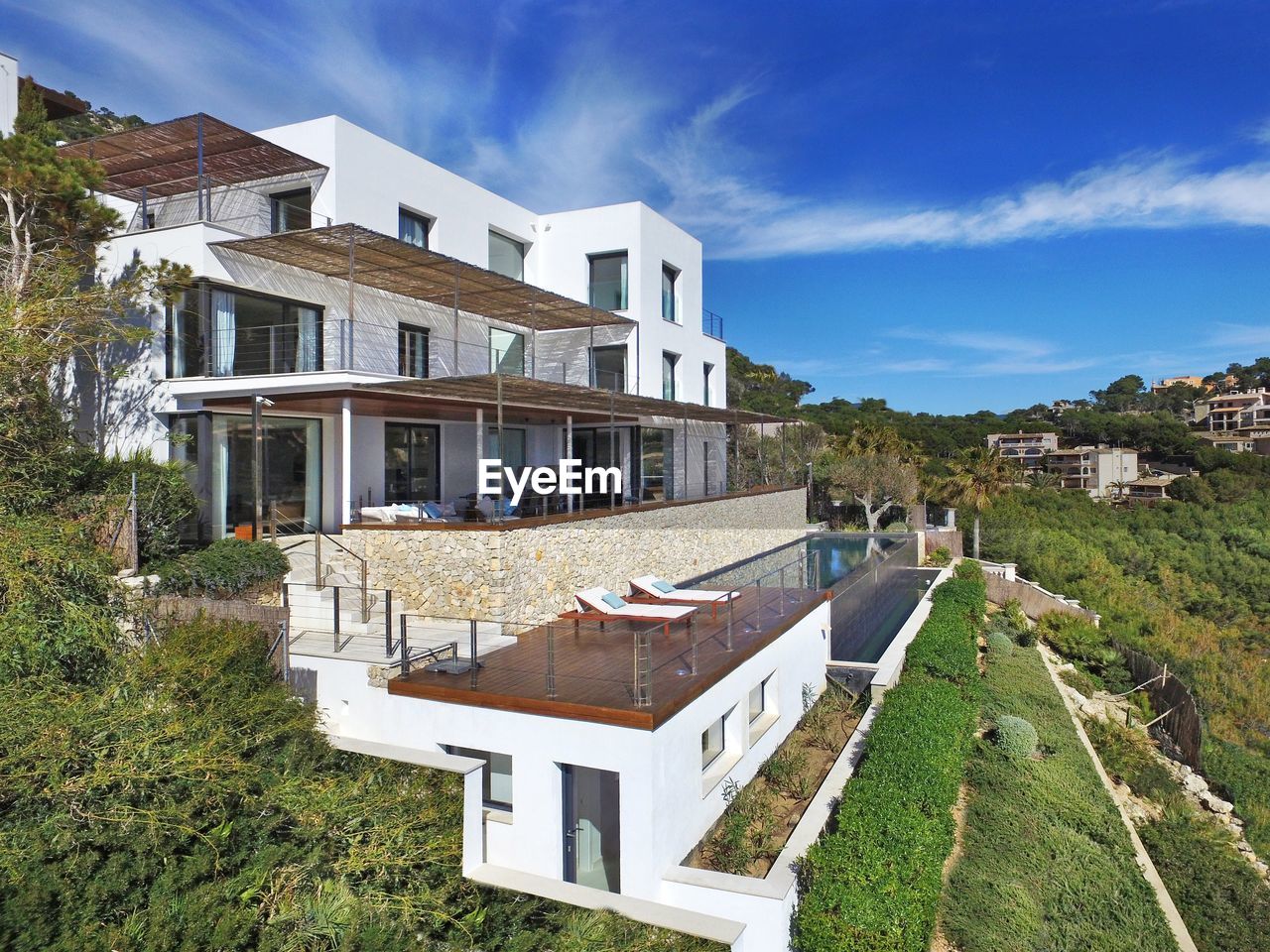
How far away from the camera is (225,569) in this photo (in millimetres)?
10422

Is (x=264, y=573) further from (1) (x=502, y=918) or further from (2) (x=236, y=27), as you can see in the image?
(2) (x=236, y=27)

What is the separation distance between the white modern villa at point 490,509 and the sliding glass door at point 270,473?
52 mm

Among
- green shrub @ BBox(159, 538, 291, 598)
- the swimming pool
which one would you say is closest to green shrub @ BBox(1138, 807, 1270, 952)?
the swimming pool

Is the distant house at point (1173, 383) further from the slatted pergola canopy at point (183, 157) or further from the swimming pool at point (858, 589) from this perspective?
the slatted pergola canopy at point (183, 157)

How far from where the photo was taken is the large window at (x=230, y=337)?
13.4 metres

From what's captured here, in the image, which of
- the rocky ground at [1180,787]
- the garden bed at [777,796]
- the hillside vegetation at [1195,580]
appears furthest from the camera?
the hillside vegetation at [1195,580]

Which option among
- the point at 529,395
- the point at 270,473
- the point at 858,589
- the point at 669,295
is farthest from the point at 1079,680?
the point at 270,473

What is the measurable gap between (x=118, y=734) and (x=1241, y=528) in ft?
161

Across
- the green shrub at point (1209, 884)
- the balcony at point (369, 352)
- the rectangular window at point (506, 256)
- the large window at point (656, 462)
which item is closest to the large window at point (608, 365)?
the balcony at point (369, 352)

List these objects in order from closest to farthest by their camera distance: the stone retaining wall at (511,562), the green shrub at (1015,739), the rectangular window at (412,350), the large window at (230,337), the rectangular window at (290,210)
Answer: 1. the green shrub at (1015,739)
2. the stone retaining wall at (511,562)
3. the large window at (230,337)
4. the rectangular window at (290,210)
5. the rectangular window at (412,350)

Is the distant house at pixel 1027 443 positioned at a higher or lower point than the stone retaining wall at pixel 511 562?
higher

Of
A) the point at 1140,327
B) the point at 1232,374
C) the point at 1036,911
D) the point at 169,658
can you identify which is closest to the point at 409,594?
the point at 169,658

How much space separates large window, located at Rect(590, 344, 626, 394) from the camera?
21.7 meters

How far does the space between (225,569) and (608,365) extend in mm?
13465
